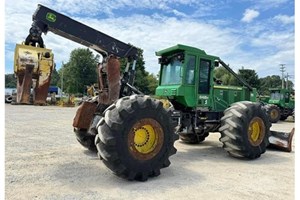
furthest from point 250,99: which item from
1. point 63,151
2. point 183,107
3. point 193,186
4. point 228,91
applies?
point 63,151

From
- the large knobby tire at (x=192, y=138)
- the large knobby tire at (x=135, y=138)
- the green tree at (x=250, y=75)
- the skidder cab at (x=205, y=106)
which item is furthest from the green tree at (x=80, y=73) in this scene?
the large knobby tire at (x=135, y=138)

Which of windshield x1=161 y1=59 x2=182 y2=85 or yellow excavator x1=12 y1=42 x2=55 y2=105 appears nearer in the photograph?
yellow excavator x1=12 y1=42 x2=55 y2=105

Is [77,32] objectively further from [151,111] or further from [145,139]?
[145,139]

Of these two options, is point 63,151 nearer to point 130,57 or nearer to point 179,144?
point 130,57

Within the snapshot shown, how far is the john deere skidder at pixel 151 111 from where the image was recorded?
16.6 feet

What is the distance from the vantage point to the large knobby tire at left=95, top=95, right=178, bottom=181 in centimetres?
493

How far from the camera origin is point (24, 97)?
18.1 ft

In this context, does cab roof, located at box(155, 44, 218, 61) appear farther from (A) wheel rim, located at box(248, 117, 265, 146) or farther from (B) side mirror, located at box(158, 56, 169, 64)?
(A) wheel rim, located at box(248, 117, 265, 146)

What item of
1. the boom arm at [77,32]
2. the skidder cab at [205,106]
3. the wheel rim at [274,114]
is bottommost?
the wheel rim at [274,114]

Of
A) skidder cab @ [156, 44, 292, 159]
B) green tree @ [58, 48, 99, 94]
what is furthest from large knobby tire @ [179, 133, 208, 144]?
green tree @ [58, 48, 99, 94]

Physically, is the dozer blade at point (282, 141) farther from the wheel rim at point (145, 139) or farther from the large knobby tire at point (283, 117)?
the large knobby tire at point (283, 117)

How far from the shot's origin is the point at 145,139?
5.42m

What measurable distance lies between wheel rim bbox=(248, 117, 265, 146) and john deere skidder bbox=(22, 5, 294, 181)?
26 mm

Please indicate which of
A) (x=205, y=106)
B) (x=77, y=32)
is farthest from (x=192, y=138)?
(x=77, y=32)
